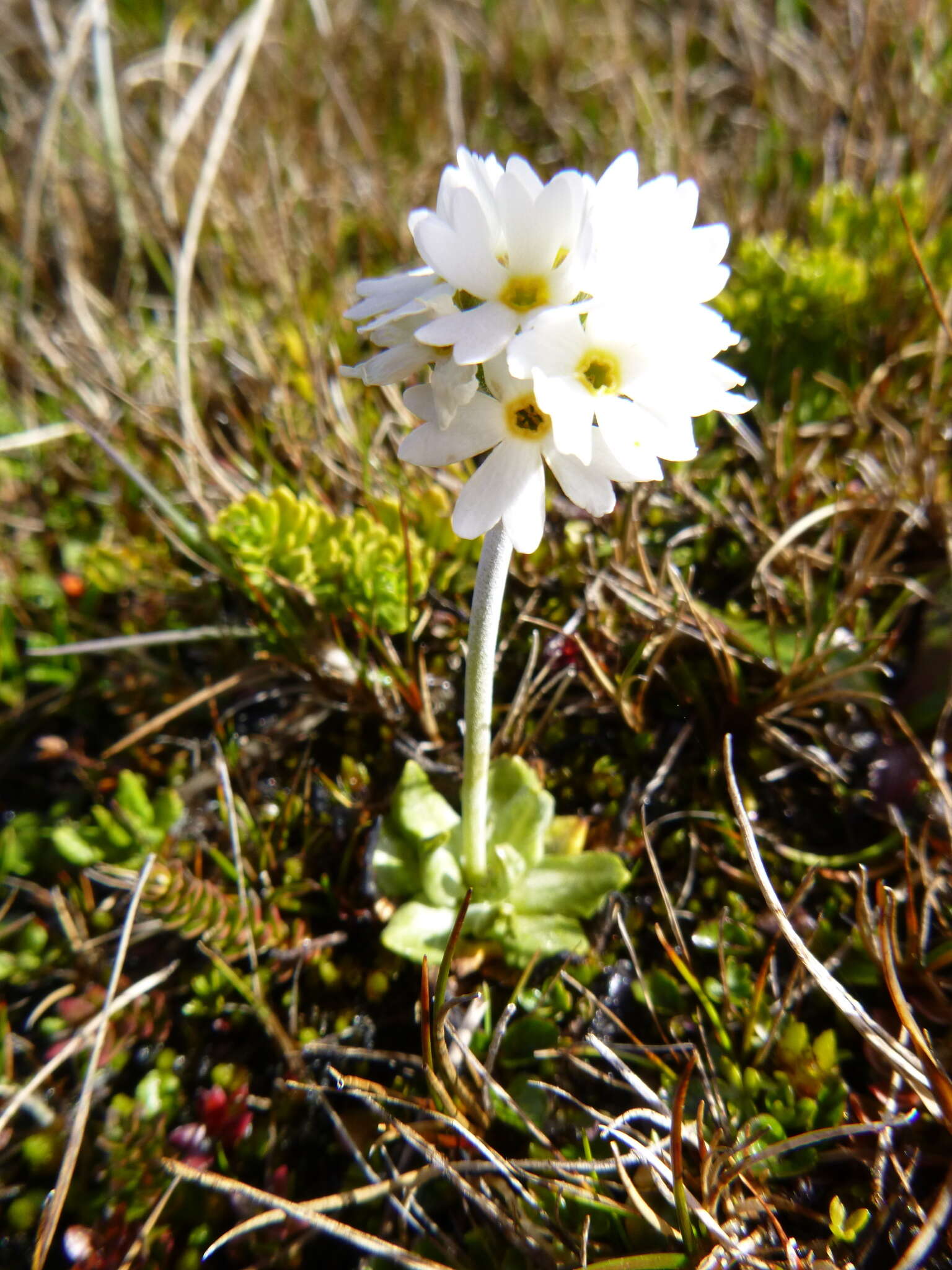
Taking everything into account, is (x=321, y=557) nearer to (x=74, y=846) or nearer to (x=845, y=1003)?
(x=74, y=846)

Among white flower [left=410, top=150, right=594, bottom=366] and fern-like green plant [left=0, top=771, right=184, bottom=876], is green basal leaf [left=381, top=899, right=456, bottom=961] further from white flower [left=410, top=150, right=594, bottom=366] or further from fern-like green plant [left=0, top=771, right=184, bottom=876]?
white flower [left=410, top=150, right=594, bottom=366]

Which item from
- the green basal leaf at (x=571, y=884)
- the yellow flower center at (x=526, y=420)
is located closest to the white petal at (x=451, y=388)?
the yellow flower center at (x=526, y=420)

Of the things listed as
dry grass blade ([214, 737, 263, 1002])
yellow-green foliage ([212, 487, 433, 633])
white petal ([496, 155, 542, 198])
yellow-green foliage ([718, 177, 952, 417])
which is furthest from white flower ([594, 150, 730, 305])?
yellow-green foliage ([718, 177, 952, 417])

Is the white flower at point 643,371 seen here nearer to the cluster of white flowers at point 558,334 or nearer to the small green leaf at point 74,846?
the cluster of white flowers at point 558,334

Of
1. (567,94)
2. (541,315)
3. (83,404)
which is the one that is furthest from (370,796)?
(567,94)

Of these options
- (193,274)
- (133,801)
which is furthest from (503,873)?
(193,274)

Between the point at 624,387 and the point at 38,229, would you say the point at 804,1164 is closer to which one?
the point at 624,387

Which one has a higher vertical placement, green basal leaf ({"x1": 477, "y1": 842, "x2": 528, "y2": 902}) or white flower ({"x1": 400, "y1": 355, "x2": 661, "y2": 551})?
white flower ({"x1": 400, "y1": 355, "x2": 661, "y2": 551})
